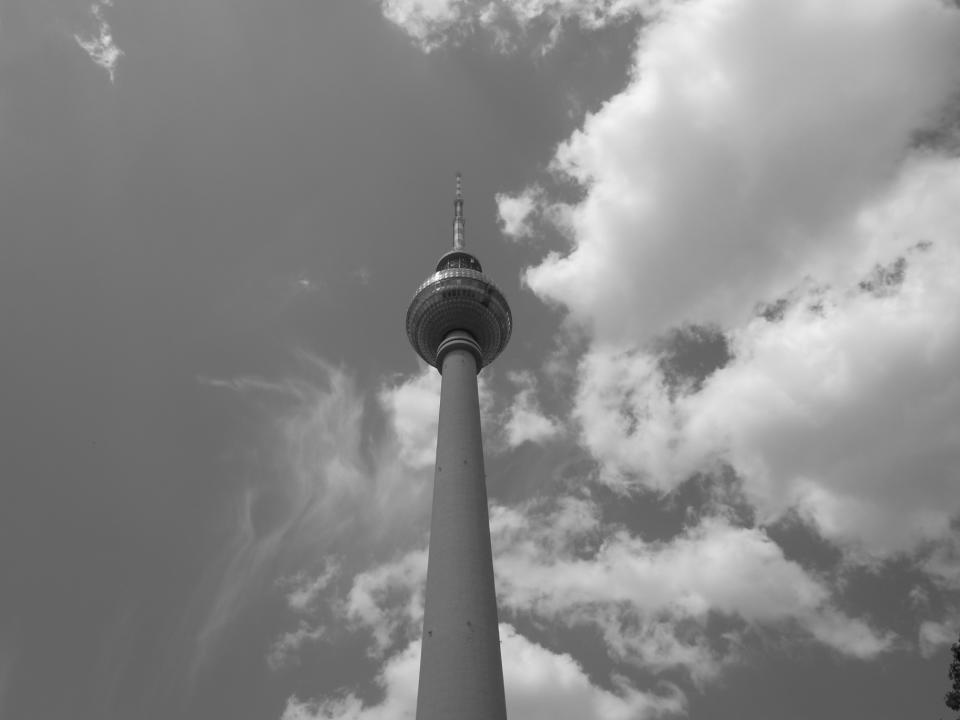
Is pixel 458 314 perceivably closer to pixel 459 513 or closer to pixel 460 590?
pixel 459 513

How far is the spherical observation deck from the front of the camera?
266ft

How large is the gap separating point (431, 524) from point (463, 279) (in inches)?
1176

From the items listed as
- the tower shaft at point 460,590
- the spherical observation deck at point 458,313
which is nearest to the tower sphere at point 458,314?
the spherical observation deck at point 458,313

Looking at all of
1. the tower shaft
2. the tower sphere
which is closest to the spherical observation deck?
the tower sphere

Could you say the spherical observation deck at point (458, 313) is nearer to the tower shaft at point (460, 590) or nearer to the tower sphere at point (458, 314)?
the tower sphere at point (458, 314)

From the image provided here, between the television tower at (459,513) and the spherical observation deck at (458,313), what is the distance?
104 millimetres

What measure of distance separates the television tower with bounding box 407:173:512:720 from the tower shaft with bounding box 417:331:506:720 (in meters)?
0.07

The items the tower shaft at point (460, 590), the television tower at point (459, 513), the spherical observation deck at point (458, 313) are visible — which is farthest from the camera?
the spherical observation deck at point (458, 313)

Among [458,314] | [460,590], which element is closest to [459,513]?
[460,590]

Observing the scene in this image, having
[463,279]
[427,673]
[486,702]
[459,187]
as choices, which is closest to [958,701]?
[486,702]

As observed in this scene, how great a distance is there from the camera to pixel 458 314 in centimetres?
8112

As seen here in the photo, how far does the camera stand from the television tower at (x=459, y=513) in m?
50.3

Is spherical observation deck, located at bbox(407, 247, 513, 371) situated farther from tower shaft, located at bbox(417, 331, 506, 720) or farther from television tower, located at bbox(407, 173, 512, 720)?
tower shaft, located at bbox(417, 331, 506, 720)

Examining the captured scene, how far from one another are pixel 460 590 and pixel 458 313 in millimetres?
33751
